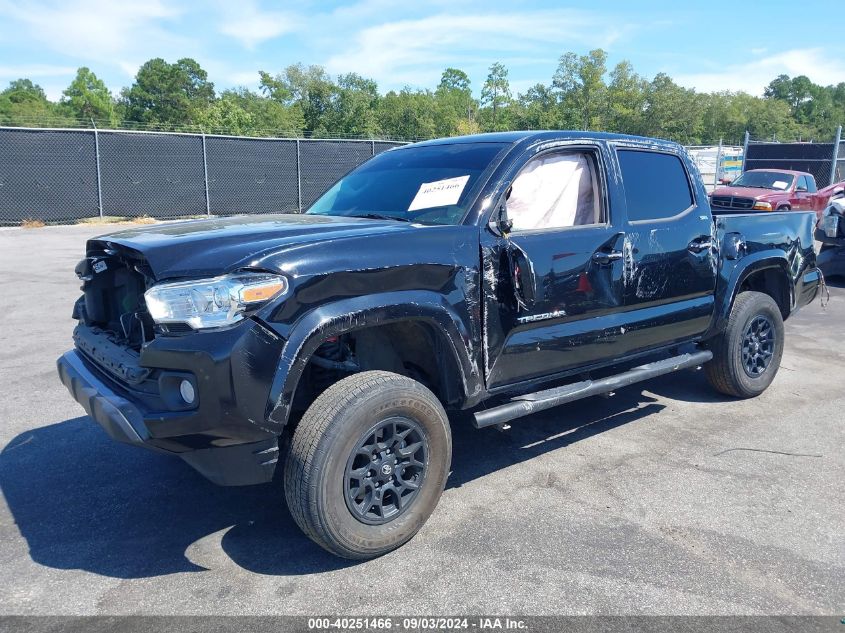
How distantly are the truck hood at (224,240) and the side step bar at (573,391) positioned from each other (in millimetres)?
1049

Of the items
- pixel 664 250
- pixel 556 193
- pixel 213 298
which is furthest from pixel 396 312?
pixel 664 250

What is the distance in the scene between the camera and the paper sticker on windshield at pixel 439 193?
3775 millimetres

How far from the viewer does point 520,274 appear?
3.59m

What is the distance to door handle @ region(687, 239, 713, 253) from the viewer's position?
4703mm

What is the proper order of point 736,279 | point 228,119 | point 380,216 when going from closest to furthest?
1. point 380,216
2. point 736,279
3. point 228,119

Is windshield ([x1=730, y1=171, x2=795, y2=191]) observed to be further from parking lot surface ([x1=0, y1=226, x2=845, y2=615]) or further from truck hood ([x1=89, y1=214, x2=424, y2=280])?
truck hood ([x1=89, y1=214, x2=424, y2=280])

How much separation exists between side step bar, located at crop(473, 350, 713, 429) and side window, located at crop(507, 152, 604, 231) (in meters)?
0.93

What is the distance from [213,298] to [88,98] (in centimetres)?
9524

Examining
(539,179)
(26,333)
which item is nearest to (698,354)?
(539,179)

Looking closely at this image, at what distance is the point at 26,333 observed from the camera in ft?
23.5

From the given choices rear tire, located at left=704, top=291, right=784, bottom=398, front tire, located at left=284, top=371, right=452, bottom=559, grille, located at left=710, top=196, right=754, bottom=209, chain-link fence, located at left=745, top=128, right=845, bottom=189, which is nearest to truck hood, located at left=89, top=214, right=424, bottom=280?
front tire, located at left=284, top=371, right=452, bottom=559

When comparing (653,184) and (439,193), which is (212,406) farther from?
(653,184)

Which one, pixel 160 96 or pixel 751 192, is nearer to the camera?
pixel 751 192

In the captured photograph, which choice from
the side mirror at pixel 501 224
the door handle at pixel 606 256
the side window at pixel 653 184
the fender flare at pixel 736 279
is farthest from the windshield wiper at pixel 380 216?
the fender flare at pixel 736 279
